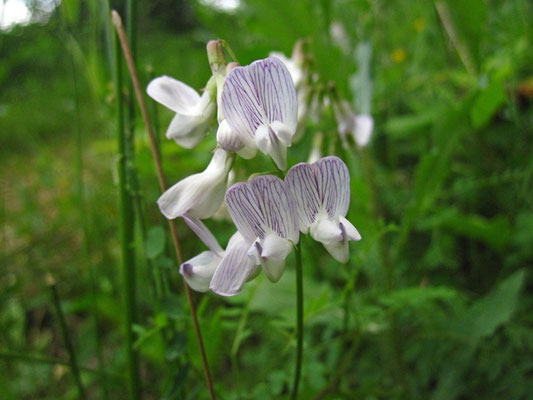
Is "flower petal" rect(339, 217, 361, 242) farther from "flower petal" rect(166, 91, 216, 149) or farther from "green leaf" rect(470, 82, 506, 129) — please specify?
"green leaf" rect(470, 82, 506, 129)

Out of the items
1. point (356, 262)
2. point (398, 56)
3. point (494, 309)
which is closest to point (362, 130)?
point (356, 262)

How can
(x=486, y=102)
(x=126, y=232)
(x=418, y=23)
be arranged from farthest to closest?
(x=418, y=23), (x=486, y=102), (x=126, y=232)

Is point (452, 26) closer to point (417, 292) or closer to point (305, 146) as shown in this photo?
point (305, 146)

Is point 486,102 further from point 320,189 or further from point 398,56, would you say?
point 398,56

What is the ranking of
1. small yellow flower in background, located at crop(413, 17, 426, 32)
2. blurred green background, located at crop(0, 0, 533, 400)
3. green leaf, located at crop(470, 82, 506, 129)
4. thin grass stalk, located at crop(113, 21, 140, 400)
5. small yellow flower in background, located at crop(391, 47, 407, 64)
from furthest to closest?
1. small yellow flower in background, located at crop(413, 17, 426, 32)
2. small yellow flower in background, located at crop(391, 47, 407, 64)
3. green leaf, located at crop(470, 82, 506, 129)
4. blurred green background, located at crop(0, 0, 533, 400)
5. thin grass stalk, located at crop(113, 21, 140, 400)

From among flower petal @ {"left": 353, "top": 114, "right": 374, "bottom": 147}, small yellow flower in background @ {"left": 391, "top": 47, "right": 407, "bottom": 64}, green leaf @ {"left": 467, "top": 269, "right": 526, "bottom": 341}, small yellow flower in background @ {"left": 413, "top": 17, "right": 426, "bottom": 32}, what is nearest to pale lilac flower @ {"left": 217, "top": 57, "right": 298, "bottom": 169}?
flower petal @ {"left": 353, "top": 114, "right": 374, "bottom": 147}

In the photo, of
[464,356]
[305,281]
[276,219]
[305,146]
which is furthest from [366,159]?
[276,219]
